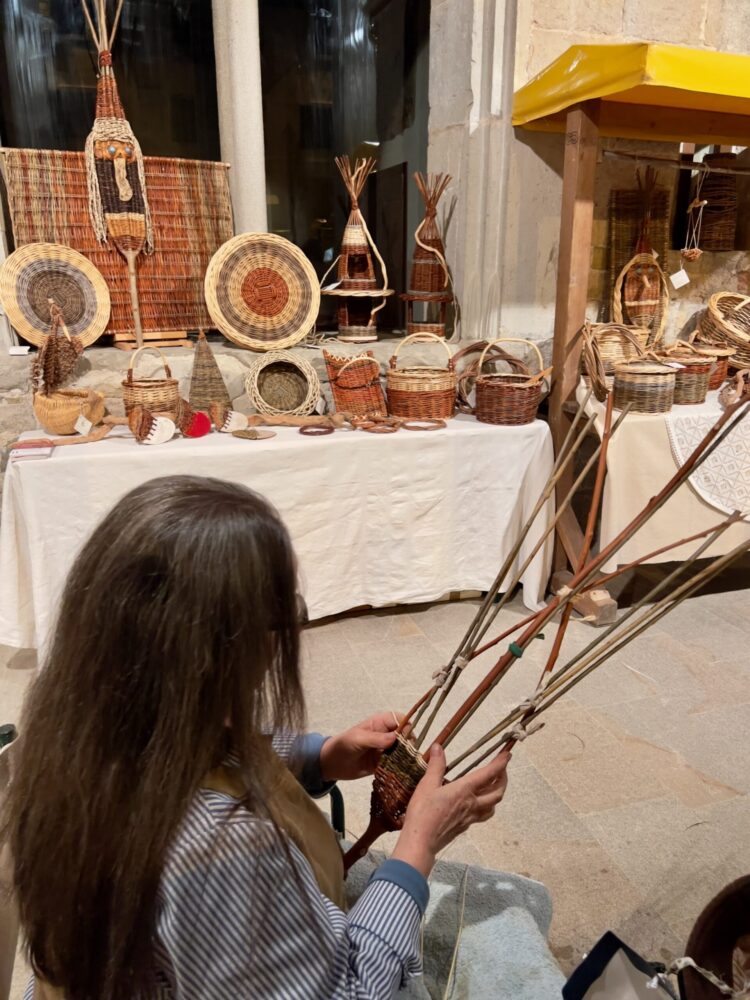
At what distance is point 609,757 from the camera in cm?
217

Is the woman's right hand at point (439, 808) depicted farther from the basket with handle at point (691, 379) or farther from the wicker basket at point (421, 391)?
the basket with handle at point (691, 379)

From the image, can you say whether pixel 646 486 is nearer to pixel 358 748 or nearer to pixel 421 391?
pixel 421 391

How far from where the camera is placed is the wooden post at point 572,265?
8.79 ft

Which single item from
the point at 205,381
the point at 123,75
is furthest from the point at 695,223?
the point at 123,75

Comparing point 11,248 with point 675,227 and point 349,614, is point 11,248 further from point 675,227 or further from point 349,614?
point 675,227

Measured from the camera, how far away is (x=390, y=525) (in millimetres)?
2775

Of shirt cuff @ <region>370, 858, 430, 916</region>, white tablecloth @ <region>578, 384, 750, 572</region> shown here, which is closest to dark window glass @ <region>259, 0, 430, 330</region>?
white tablecloth @ <region>578, 384, 750, 572</region>

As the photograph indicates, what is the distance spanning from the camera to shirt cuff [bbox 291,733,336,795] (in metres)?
1.12

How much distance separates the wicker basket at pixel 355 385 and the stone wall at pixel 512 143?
29.0 inches

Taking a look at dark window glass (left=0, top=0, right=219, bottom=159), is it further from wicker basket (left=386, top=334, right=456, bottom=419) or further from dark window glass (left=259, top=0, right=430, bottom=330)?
wicker basket (left=386, top=334, right=456, bottom=419)

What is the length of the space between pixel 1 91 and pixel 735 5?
3.38 m

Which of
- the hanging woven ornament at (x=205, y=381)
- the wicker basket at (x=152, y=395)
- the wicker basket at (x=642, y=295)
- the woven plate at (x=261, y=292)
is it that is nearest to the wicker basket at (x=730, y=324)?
the wicker basket at (x=642, y=295)

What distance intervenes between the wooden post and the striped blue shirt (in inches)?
95.7

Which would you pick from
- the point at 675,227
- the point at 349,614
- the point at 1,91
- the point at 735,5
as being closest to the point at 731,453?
the point at 675,227
